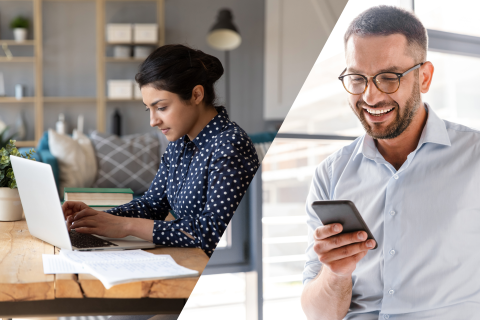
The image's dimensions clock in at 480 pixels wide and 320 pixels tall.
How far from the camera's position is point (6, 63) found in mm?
3041

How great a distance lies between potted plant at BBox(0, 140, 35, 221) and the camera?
0.78 m

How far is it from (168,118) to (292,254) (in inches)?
13.5

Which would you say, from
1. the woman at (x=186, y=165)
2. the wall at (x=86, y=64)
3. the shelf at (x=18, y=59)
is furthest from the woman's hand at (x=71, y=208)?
the shelf at (x=18, y=59)

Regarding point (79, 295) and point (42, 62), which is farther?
point (42, 62)

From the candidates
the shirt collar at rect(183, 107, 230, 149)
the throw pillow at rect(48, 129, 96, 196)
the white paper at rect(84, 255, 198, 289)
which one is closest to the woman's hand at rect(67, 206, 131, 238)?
the white paper at rect(84, 255, 198, 289)

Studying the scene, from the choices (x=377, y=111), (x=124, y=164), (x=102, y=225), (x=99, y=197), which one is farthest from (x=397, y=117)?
(x=124, y=164)

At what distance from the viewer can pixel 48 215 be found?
1.99 ft

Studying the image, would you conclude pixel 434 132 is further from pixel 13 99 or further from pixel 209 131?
pixel 13 99

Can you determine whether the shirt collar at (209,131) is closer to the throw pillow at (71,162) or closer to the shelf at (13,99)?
the throw pillow at (71,162)

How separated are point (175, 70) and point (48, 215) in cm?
33

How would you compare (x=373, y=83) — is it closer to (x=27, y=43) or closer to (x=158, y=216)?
(x=158, y=216)

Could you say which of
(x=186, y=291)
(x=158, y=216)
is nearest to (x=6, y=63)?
(x=158, y=216)

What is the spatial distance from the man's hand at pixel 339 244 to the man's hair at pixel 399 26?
0.83 feet

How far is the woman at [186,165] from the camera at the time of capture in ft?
2.16
